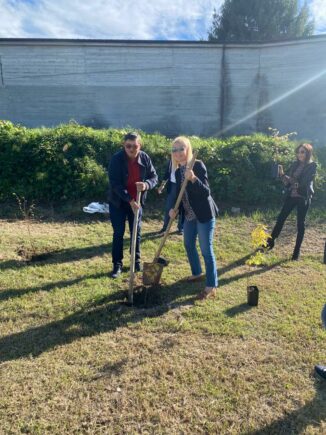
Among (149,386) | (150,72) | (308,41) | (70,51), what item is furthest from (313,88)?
(149,386)

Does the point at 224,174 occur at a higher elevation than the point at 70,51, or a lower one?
lower

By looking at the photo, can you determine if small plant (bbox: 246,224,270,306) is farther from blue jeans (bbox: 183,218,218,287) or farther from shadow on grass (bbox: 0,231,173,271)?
shadow on grass (bbox: 0,231,173,271)

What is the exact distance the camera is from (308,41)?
58.1 feet

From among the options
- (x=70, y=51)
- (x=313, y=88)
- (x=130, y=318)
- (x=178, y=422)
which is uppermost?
(x=70, y=51)

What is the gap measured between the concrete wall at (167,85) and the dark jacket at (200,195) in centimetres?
1546

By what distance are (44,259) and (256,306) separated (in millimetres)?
3171

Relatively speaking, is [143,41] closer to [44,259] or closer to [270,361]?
[44,259]

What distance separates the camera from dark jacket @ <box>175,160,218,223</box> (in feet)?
12.6

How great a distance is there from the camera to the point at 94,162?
7695mm

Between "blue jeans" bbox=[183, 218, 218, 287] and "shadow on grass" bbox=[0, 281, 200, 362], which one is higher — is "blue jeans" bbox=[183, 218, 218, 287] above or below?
above

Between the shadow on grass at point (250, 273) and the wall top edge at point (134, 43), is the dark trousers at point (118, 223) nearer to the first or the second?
the shadow on grass at point (250, 273)

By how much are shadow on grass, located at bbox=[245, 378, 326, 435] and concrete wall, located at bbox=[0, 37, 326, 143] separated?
56.2 feet

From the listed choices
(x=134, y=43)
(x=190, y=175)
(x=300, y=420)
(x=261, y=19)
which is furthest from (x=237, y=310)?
(x=261, y=19)

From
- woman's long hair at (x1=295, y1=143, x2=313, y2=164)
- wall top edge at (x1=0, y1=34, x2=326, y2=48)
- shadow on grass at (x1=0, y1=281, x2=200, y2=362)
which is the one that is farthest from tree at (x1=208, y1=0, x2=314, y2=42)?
shadow on grass at (x1=0, y1=281, x2=200, y2=362)
